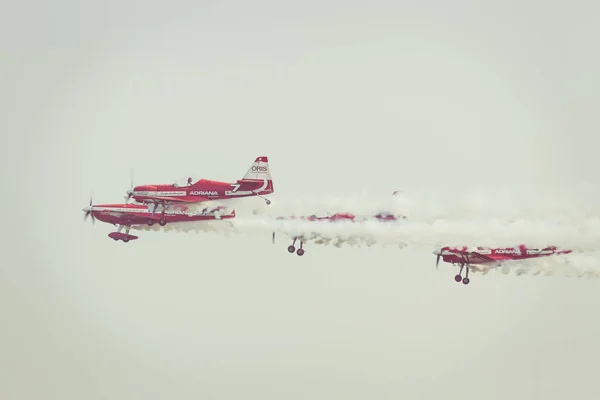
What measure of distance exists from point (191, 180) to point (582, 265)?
84.7ft

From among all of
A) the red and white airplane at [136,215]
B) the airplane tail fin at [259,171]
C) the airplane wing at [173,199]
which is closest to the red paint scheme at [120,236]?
the red and white airplane at [136,215]

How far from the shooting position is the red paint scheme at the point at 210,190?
293 ft

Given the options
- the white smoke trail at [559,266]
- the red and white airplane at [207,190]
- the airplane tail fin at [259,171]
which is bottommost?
the white smoke trail at [559,266]

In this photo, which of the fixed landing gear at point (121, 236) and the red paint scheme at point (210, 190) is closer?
the red paint scheme at point (210, 190)

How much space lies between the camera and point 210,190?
9050cm

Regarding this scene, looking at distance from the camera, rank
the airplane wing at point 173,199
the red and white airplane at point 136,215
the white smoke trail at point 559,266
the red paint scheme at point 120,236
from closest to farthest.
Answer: the white smoke trail at point 559,266 → the airplane wing at point 173,199 → the red and white airplane at point 136,215 → the red paint scheme at point 120,236

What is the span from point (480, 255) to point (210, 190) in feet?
58.8

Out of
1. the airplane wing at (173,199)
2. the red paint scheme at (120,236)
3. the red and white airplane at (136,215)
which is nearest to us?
the airplane wing at (173,199)

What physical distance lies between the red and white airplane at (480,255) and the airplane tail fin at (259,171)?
1185 cm

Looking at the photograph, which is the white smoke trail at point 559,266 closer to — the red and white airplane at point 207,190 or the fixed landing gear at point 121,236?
the red and white airplane at point 207,190

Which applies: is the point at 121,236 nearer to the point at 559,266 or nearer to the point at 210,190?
the point at 210,190

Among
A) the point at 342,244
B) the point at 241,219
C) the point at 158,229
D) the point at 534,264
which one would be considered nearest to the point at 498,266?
the point at 534,264

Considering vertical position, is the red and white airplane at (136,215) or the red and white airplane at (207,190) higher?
the red and white airplane at (207,190)

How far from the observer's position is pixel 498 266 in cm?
8975
